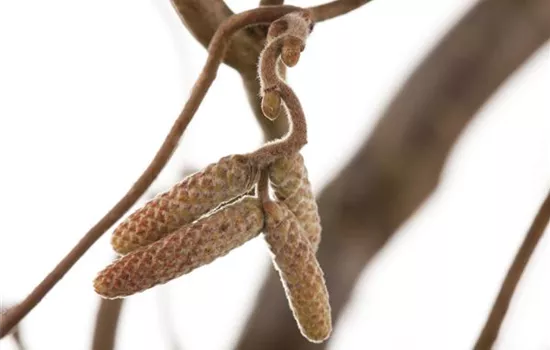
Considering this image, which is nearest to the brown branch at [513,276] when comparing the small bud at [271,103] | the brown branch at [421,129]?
the brown branch at [421,129]

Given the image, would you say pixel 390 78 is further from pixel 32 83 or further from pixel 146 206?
pixel 146 206

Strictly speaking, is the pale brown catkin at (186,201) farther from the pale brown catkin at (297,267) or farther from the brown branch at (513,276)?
the brown branch at (513,276)

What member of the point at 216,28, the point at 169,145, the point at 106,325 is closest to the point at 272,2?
the point at 216,28

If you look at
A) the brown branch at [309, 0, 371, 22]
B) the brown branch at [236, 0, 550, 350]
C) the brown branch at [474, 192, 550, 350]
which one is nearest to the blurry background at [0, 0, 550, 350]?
the brown branch at [236, 0, 550, 350]

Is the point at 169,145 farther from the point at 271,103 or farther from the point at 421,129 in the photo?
the point at 421,129

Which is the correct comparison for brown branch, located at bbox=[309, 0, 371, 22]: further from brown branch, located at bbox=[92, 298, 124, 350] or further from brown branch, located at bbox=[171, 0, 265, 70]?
brown branch, located at bbox=[92, 298, 124, 350]

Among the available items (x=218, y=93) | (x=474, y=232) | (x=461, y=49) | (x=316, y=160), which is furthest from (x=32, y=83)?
(x=474, y=232)
